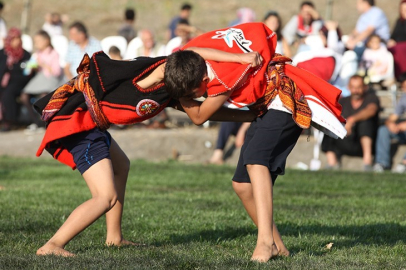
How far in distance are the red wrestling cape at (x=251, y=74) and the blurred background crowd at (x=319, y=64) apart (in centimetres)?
680

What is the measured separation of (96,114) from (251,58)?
109 centimetres

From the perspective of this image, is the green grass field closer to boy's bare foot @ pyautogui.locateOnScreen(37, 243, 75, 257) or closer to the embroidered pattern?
boy's bare foot @ pyautogui.locateOnScreen(37, 243, 75, 257)

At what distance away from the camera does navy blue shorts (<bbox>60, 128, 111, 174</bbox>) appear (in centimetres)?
511

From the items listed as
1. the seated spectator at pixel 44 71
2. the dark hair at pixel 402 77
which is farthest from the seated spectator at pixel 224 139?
the seated spectator at pixel 44 71

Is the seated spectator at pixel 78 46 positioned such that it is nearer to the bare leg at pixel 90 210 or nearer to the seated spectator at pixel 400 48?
the seated spectator at pixel 400 48

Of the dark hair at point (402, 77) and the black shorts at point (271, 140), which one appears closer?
the black shorts at point (271, 140)

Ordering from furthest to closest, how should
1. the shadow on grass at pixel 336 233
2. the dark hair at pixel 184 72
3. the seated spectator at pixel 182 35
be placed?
the seated spectator at pixel 182 35 → the shadow on grass at pixel 336 233 → the dark hair at pixel 184 72

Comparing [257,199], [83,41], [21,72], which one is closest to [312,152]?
[83,41]

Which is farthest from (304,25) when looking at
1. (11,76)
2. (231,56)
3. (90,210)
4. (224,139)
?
(90,210)

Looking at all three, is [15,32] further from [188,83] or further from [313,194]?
[188,83]

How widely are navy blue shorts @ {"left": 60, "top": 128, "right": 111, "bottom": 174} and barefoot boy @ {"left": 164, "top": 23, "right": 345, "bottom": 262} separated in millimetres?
631

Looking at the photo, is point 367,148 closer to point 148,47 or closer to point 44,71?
point 148,47

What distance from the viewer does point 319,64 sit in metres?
12.4

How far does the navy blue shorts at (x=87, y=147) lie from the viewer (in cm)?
511
